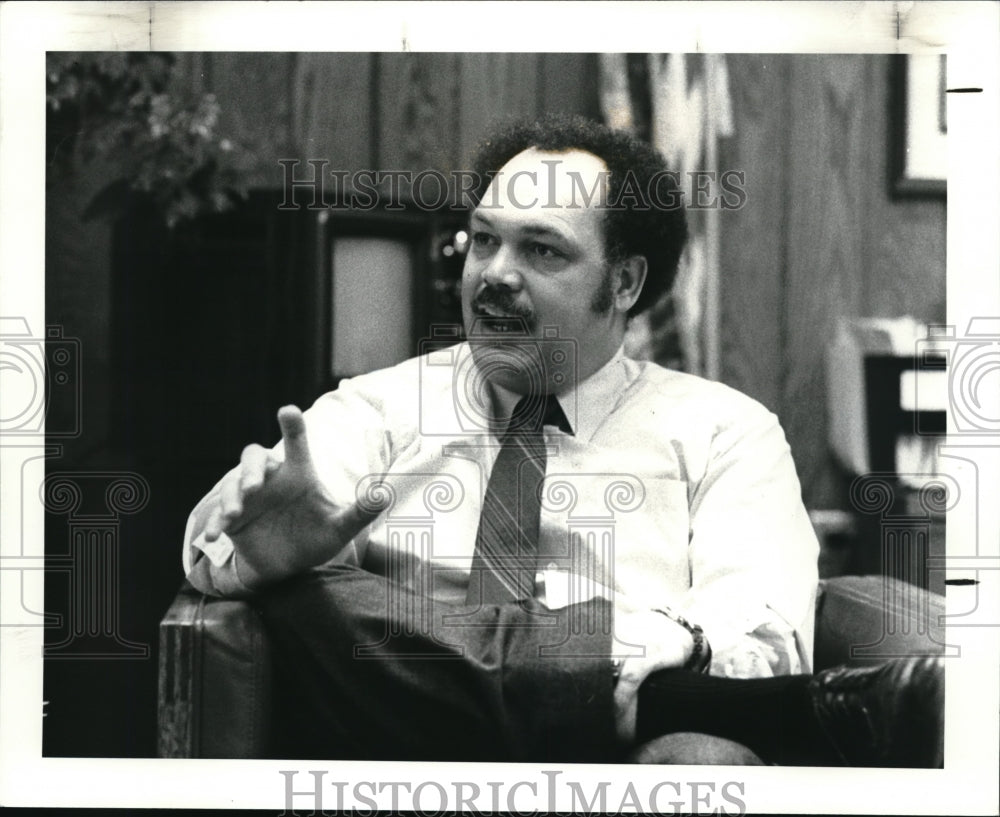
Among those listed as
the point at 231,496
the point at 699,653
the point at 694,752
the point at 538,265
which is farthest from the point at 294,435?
the point at 694,752

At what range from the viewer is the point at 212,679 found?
3.51 metres

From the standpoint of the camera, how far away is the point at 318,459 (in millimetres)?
3582

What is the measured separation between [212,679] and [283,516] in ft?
1.61

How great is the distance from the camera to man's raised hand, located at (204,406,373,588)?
352 centimetres

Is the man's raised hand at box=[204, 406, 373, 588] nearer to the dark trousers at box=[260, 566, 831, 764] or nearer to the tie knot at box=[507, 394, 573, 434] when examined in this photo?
the dark trousers at box=[260, 566, 831, 764]

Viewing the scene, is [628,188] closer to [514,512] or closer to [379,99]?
[379,99]

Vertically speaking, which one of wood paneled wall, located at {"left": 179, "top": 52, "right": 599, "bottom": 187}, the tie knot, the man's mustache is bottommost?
the tie knot

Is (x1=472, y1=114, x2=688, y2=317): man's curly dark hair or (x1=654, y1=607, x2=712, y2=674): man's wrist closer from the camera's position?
(x1=654, y1=607, x2=712, y2=674): man's wrist

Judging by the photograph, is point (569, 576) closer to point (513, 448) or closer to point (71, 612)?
point (513, 448)

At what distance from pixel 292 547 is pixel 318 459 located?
26 cm

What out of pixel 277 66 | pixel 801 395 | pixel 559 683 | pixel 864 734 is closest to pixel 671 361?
pixel 801 395

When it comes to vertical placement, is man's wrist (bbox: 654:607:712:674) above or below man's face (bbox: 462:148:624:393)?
below

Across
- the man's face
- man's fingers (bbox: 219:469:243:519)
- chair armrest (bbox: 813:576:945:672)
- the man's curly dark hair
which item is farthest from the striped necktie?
chair armrest (bbox: 813:576:945:672)

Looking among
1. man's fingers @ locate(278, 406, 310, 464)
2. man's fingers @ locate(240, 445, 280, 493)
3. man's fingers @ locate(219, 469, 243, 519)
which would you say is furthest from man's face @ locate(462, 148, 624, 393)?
man's fingers @ locate(219, 469, 243, 519)
